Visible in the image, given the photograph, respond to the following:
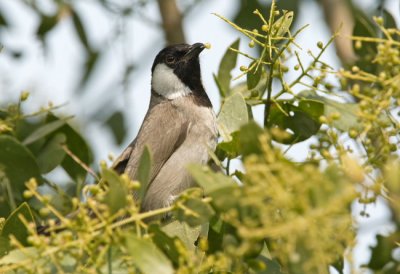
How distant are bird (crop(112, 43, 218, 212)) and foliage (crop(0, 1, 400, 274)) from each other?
1002 millimetres

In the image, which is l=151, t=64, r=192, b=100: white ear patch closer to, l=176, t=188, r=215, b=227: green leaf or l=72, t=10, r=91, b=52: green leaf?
l=72, t=10, r=91, b=52: green leaf

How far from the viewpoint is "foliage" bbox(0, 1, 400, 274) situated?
4.62ft

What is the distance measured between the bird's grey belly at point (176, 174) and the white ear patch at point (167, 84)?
600 millimetres

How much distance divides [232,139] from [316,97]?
0.39 metres

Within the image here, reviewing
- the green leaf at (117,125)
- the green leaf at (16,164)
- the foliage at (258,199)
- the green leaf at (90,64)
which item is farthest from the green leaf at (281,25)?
the green leaf at (90,64)

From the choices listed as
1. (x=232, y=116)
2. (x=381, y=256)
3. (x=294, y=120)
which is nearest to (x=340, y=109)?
(x=294, y=120)

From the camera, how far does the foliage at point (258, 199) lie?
1409mm

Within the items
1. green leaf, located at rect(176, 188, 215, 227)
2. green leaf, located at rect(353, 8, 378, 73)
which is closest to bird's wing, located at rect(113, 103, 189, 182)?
green leaf, located at rect(353, 8, 378, 73)

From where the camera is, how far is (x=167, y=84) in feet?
15.8

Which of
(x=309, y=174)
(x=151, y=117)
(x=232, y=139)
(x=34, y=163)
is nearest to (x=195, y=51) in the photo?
(x=151, y=117)

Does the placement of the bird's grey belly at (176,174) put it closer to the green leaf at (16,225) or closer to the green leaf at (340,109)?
the green leaf at (340,109)

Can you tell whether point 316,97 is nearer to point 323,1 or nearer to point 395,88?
point 395,88

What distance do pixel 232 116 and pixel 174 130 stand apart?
1.80 meters

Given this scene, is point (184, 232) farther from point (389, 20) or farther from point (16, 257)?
point (389, 20)
